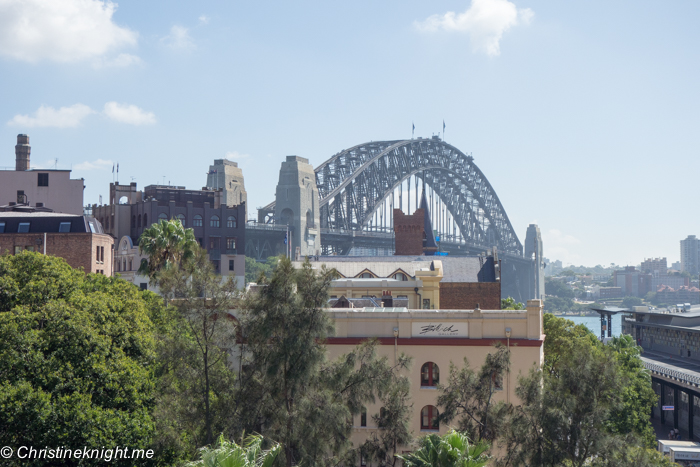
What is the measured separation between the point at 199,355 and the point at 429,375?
45.7 ft

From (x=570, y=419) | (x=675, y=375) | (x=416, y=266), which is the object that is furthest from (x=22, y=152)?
(x=570, y=419)

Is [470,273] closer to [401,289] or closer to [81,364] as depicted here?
[401,289]

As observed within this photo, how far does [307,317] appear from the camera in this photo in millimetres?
32500

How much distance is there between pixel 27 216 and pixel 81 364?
50365 mm

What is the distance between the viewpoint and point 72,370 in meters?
32.6

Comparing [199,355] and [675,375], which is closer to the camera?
[199,355]

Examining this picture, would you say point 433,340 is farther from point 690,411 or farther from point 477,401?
point 690,411

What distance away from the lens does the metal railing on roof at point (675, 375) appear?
7872cm

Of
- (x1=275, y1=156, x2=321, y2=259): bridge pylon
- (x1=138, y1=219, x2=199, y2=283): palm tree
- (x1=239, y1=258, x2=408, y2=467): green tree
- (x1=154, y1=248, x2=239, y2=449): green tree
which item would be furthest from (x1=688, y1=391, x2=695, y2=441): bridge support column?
(x1=275, y1=156, x2=321, y2=259): bridge pylon

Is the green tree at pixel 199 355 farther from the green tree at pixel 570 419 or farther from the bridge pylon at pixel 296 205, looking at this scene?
the bridge pylon at pixel 296 205

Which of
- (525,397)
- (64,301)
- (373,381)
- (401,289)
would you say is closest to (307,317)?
(373,381)

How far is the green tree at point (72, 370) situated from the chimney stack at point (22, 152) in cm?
8148

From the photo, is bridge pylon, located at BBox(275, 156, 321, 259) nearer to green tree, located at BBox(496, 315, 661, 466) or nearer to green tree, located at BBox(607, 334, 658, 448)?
green tree, located at BBox(607, 334, 658, 448)

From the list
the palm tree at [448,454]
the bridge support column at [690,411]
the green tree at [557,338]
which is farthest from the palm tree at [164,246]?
the bridge support column at [690,411]
